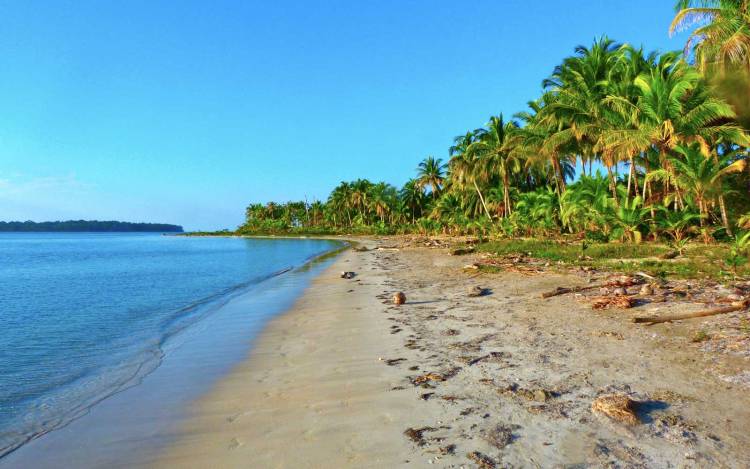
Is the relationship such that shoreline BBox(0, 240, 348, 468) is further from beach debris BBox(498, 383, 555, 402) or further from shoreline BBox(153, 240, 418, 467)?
beach debris BBox(498, 383, 555, 402)

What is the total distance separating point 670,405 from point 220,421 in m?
4.76

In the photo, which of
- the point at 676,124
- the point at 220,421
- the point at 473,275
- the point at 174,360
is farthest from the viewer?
the point at 676,124

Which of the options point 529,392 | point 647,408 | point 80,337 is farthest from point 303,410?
point 80,337

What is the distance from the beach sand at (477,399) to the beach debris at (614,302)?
27cm

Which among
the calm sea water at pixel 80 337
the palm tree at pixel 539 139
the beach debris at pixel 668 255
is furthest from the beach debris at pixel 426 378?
the palm tree at pixel 539 139

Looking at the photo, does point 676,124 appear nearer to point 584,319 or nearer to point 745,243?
point 745,243

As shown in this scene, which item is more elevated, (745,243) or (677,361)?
(745,243)

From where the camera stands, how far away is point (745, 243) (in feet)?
44.0

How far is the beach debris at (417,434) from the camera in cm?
410

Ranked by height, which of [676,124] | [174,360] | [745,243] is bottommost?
[174,360]

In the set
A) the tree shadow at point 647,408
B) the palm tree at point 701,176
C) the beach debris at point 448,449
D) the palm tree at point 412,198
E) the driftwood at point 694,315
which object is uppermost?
the palm tree at point 412,198

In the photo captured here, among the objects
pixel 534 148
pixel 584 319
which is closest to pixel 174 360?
pixel 584 319

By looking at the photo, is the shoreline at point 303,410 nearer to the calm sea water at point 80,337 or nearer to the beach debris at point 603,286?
the calm sea water at point 80,337

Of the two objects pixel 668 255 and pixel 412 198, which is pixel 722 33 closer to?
pixel 668 255
